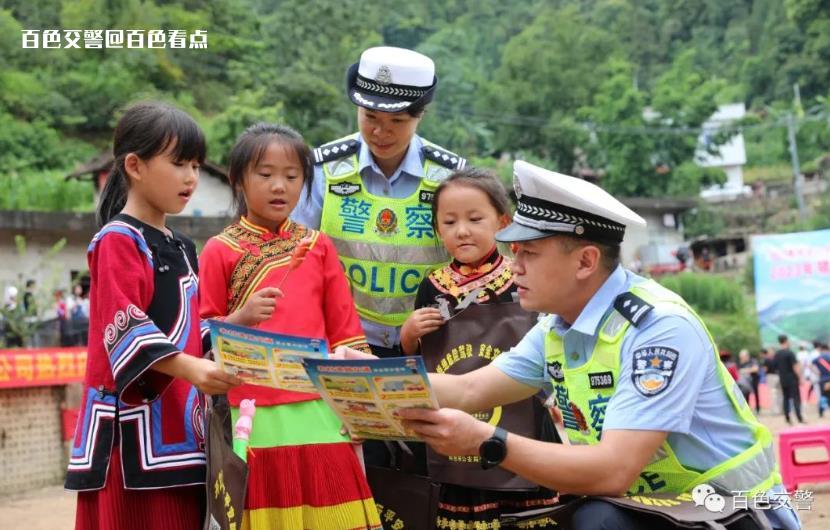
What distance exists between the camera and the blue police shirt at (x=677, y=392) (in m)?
3.04

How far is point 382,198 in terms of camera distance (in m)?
4.79

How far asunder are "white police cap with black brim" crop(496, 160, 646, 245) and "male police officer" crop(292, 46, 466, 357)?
142cm

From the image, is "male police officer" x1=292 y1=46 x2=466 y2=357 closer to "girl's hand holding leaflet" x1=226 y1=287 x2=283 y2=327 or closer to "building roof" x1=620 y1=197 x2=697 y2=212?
"girl's hand holding leaflet" x1=226 y1=287 x2=283 y2=327

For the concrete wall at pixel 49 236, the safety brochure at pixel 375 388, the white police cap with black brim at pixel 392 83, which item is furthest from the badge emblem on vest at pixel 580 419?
the concrete wall at pixel 49 236

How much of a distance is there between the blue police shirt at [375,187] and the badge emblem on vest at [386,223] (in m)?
0.10

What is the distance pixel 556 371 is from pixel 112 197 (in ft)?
5.78

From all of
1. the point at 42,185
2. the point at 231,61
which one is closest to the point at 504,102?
the point at 231,61

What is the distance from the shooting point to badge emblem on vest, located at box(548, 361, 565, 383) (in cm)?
349

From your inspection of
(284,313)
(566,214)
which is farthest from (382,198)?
(566,214)

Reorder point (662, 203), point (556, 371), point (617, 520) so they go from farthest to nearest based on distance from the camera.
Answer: point (662, 203)
point (556, 371)
point (617, 520)

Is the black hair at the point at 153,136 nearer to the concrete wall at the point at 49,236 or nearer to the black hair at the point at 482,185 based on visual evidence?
the black hair at the point at 482,185

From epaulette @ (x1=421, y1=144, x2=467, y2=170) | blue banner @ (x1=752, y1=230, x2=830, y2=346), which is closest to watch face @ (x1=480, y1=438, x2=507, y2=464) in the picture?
epaulette @ (x1=421, y1=144, x2=467, y2=170)

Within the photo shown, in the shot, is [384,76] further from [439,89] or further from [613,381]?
[439,89]

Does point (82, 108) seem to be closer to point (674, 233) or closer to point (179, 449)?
point (674, 233)
